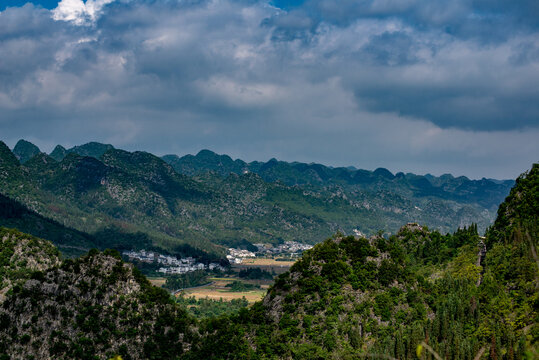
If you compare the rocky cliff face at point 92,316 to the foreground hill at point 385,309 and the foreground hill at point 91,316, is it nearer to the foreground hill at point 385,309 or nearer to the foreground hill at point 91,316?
the foreground hill at point 91,316

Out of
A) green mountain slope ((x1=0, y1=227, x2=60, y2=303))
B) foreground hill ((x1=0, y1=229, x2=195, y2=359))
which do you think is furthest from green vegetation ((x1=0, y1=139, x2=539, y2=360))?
green mountain slope ((x1=0, y1=227, x2=60, y2=303))

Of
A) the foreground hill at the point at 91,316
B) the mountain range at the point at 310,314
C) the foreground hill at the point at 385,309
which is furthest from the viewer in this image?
the foreground hill at the point at 385,309

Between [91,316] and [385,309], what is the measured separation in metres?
50.1

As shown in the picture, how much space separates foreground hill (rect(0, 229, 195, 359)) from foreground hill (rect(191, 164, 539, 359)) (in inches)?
296

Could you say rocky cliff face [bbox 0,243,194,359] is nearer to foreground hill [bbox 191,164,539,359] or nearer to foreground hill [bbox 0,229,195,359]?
foreground hill [bbox 0,229,195,359]

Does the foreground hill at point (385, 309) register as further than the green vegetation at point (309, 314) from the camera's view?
Yes

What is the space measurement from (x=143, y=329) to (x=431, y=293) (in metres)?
55.2

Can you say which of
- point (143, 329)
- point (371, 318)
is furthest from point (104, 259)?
point (371, 318)

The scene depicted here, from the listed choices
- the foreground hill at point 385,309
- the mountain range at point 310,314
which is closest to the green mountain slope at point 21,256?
the mountain range at point 310,314

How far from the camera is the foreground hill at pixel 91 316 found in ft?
232

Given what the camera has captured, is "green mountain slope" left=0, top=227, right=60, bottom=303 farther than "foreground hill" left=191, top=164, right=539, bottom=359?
Yes

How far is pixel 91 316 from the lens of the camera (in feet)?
247

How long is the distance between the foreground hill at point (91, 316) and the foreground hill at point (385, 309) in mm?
7508

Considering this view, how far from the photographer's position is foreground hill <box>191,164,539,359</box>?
2844 inches
